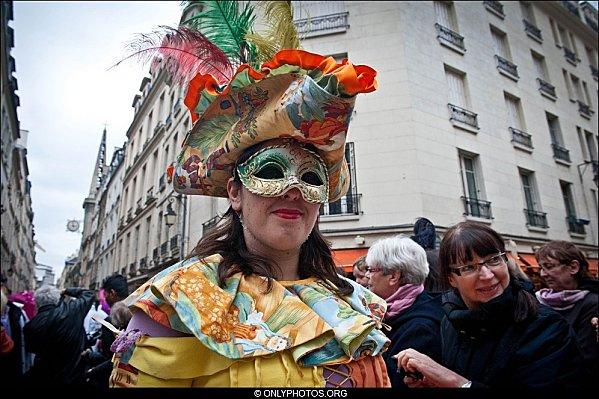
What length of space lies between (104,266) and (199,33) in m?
2.25

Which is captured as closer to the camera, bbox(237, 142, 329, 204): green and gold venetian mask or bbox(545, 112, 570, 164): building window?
bbox(237, 142, 329, 204): green and gold venetian mask

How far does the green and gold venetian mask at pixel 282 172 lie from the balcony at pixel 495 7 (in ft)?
33.6

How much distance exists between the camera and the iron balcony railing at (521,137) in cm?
793

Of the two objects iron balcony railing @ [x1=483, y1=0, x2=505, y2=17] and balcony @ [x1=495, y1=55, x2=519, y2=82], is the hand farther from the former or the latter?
iron balcony railing @ [x1=483, y1=0, x2=505, y2=17]

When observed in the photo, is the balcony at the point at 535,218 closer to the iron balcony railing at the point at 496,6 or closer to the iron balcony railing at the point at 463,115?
the iron balcony railing at the point at 463,115

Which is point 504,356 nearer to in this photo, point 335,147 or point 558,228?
point 335,147

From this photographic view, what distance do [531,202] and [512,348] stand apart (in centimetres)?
825

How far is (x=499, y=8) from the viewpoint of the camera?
29.2ft

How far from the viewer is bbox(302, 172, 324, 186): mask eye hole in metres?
1.00

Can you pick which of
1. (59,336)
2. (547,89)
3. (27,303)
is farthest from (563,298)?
(547,89)

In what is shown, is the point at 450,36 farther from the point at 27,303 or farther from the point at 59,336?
the point at 27,303

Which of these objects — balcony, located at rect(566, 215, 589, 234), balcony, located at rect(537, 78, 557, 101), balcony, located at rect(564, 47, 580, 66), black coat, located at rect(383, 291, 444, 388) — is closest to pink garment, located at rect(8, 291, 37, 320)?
black coat, located at rect(383, 291, 444, 388)

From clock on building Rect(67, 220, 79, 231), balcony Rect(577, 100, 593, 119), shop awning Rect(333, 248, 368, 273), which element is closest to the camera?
clock on building Rect(67, 220, 79, 231)

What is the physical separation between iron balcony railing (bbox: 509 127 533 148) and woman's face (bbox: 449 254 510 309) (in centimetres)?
808
